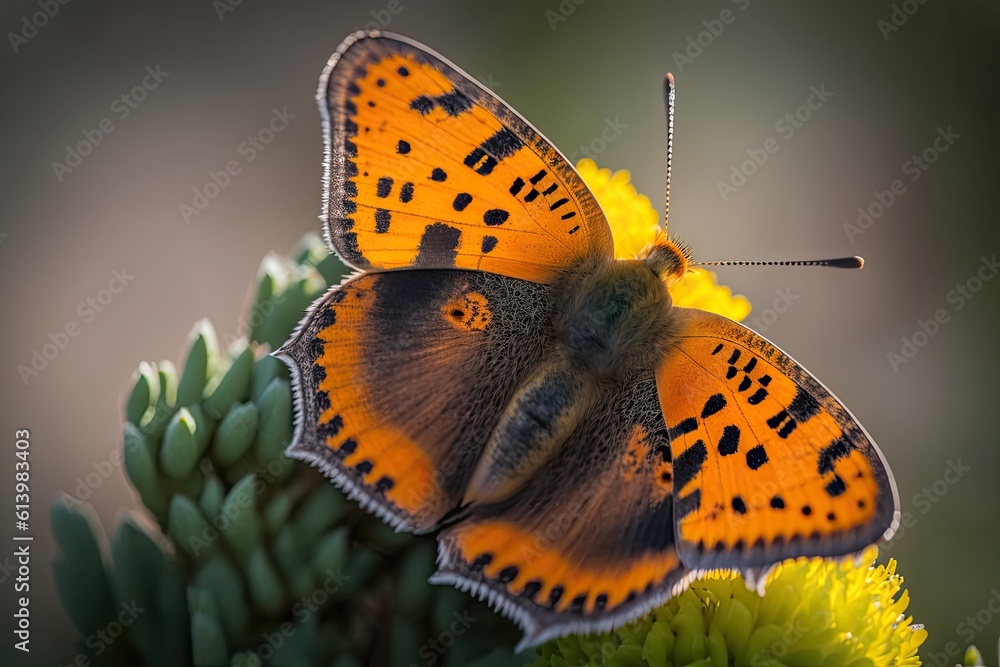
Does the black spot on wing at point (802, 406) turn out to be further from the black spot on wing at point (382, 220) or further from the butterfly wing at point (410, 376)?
the black spot on wing at point (382, 220)

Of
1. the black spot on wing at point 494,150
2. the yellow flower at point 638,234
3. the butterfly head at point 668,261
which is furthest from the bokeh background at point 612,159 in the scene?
the black spot on wing at point 494,150

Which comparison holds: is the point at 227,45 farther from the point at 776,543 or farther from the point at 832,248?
the point at 776,543

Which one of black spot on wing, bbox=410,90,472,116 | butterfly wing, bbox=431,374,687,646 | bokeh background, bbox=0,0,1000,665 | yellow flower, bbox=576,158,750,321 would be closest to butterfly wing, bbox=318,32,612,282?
black spot on wing, bbox=410,90,472,116

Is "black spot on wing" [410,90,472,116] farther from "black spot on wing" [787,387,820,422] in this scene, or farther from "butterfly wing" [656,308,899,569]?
"black spot on wing" [787,387,820,422]

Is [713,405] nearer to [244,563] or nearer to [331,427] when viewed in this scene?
[331,427]

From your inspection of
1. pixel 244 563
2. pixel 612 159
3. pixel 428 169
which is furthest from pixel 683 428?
pixel 612 159

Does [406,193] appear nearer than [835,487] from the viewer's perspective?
No

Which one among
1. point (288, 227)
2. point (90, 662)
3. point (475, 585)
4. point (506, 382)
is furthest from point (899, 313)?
point (90, 662)
